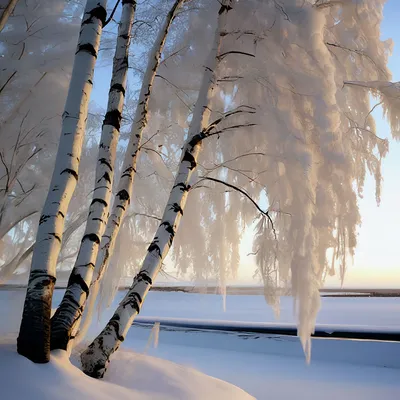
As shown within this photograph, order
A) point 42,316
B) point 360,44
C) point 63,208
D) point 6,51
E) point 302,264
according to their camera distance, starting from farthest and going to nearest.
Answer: point 6,51 → point 360,44 → point 302,264 → point 63,208 → point 42,316

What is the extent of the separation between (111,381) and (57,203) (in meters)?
1.09

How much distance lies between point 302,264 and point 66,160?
1954mm

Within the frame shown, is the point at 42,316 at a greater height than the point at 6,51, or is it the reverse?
the point at 6,51

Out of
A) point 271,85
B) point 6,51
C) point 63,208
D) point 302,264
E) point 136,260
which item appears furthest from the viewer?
point 6,51

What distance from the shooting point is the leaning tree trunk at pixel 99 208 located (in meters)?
2.37

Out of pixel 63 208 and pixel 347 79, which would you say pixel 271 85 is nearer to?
pixel 347 79

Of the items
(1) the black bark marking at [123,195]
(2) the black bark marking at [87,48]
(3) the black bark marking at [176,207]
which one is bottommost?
(3) the black bark marking at [176,207]

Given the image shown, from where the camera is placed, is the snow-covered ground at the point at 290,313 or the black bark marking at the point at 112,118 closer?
the black bark marking at the point at 112,118

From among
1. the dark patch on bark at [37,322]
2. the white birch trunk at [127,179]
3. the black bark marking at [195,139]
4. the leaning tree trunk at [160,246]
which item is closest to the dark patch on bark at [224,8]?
the leaning tree trunk at [160,246]

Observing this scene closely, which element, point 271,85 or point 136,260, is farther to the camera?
point 136,260

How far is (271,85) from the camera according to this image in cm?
342

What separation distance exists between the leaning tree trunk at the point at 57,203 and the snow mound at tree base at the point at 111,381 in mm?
112

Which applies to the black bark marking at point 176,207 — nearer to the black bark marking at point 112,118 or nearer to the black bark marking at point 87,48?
the black bark marking at point 112,118

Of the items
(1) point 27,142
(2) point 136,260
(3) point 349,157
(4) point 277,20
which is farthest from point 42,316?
(1) point 27,142
